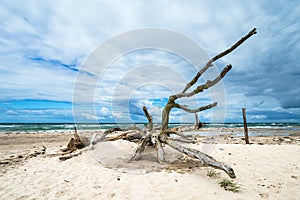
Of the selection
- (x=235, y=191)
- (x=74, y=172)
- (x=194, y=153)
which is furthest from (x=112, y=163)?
(x=235, y=191)

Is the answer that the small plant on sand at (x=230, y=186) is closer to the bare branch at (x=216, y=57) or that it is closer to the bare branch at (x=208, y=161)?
the bare branch at (x=208, y=161)

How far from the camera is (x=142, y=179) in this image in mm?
4578

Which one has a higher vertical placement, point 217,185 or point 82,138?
point 82,138

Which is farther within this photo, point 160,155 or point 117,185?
point 160,155

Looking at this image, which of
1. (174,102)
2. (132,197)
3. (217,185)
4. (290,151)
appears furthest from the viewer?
(290,151)

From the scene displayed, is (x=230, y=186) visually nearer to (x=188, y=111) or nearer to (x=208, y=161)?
(x=208, y=161)

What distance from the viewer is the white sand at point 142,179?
3924 mm

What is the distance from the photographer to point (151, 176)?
474cm

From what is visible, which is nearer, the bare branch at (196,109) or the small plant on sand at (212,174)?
the small plant on sand at (212,174)

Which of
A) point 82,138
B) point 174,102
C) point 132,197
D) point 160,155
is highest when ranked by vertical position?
point 174,102

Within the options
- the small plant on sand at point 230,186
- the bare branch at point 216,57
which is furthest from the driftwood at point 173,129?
the small plant on sand at point 230,186

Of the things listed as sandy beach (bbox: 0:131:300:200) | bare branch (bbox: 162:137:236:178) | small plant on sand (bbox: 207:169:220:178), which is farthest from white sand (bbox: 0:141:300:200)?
bare branch (bbox: 162:137:236:178)

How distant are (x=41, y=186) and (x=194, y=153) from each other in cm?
403

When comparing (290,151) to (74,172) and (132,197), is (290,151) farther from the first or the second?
(74,172)
